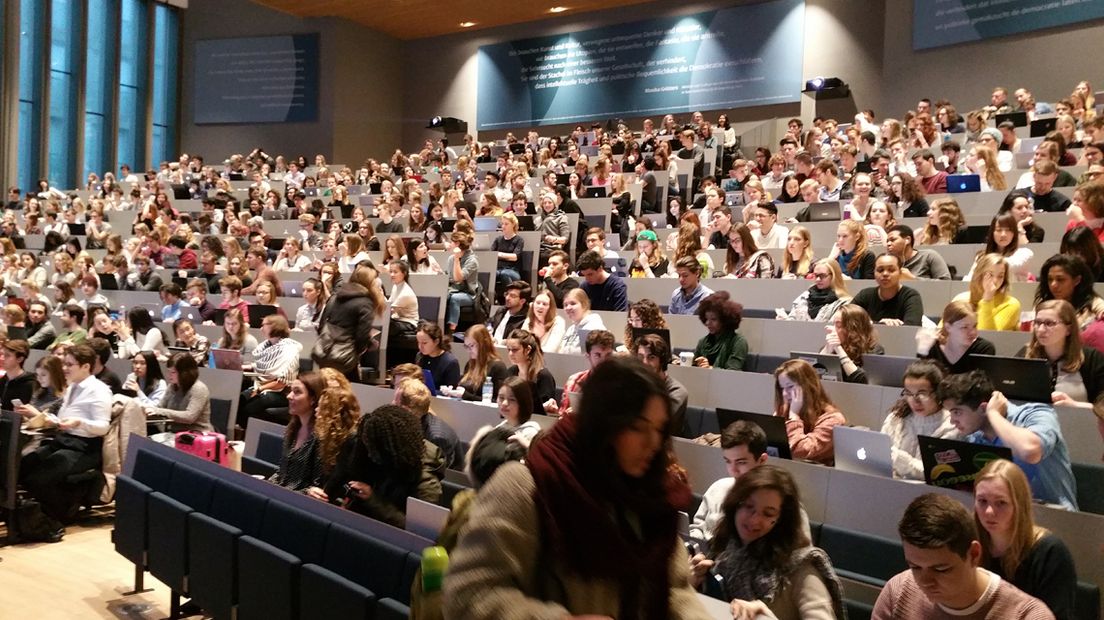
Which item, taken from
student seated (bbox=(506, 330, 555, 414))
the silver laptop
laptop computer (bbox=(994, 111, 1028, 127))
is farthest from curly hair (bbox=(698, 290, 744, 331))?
laptop computer (bbox=(994, 111, 1028, 127))

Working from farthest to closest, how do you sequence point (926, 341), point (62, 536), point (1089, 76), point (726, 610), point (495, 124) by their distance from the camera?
point (495, 124), point (1089, 76), point (62, 536), point (926, 341), point (726, 610)

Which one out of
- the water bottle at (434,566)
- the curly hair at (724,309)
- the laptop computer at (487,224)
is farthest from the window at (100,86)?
the water bottle at (434,566)

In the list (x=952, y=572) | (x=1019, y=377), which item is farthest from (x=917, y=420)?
(x=952, y=572)

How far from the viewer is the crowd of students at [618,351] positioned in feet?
4.52

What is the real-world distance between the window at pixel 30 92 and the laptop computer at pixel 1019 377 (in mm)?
18354

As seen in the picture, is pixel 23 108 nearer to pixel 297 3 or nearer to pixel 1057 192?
pixel 297 3

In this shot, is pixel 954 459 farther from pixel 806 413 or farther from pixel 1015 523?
pixel 806 413

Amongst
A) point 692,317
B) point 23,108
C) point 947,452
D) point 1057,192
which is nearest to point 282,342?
point 692,317

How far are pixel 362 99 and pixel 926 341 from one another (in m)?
16.6

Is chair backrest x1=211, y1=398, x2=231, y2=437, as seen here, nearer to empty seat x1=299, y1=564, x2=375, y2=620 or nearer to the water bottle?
empty seat x1=299, y1=564, x2=375, y2=620

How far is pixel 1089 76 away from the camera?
40.2 feet

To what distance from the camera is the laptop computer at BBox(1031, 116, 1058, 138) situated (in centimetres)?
914

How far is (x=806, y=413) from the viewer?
12.9 feet

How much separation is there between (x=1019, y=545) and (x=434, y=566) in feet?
4.92
